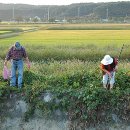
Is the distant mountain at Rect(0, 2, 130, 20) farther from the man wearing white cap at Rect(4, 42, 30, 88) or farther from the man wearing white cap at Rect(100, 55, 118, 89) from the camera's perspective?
the man wearing white cap at Rect(100, 55, 118, 89)

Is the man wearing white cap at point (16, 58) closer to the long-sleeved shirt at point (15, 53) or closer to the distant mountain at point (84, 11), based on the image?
the long-sleeved shirt at point (15, 53)

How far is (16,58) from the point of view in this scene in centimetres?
1261

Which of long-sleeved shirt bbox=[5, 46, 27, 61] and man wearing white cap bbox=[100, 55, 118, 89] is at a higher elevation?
long-sleeved shirt bbox=[5, 46, 27, 61]

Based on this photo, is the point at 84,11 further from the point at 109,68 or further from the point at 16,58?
the point at 109,68

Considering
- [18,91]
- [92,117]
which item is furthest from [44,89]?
[92,117]

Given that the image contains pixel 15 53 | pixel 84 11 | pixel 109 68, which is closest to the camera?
pixel 109 68

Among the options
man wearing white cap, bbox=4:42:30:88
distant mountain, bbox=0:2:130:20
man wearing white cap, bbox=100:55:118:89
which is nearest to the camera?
man wearing white cap, bbox=100:55:118:89

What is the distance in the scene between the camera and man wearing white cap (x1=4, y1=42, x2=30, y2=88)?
1252 cm

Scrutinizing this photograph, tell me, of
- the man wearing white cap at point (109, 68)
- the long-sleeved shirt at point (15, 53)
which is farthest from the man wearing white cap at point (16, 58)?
the man wearing white cap at point (109, 68)

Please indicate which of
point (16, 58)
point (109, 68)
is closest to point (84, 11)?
point (16, 58)

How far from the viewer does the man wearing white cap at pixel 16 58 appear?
41.1 ft

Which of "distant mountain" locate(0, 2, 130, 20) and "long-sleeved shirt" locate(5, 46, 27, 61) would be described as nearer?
"long-sleeved shirt" locate(5, 46, 27, 61)

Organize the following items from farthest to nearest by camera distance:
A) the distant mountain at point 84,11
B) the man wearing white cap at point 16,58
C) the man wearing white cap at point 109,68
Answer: the distant mountain at point 84,11, the man wearing white cap at point 16,58, the man wearing white cap at point 109,68

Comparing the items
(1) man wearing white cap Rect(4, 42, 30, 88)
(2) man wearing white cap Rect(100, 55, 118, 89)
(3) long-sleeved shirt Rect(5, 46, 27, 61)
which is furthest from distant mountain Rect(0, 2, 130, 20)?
(2) man wearing white cap Rect(100, 55, 118, 89)
